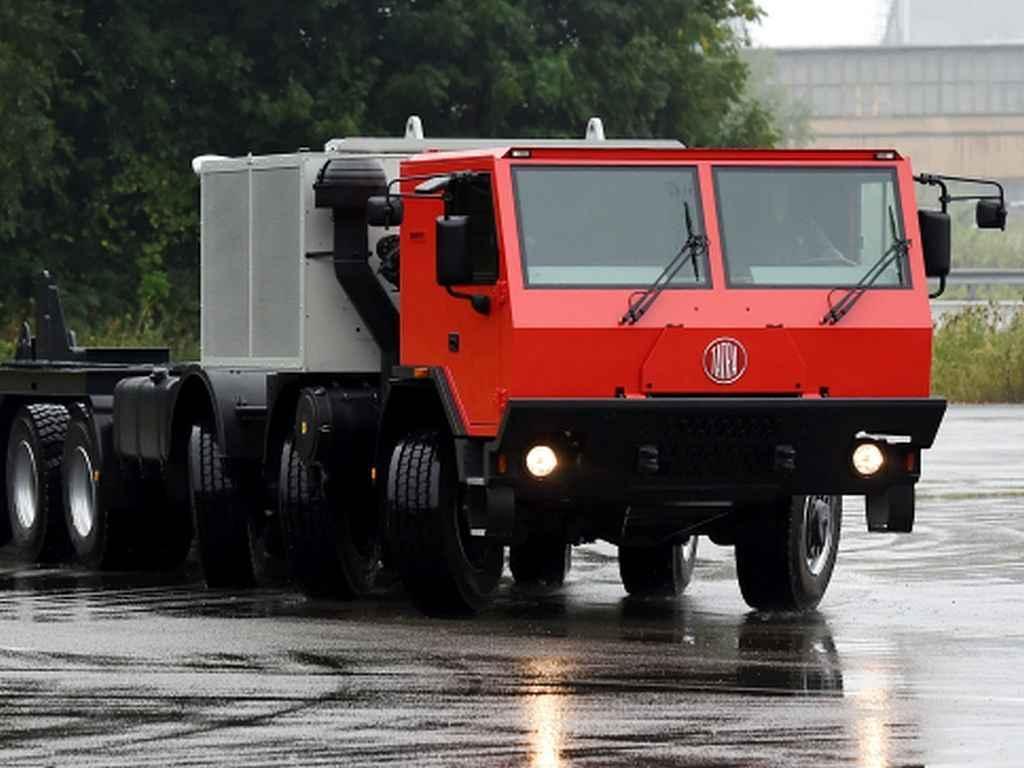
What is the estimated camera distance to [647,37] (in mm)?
49281

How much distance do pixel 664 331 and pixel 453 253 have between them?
1083 millimetres

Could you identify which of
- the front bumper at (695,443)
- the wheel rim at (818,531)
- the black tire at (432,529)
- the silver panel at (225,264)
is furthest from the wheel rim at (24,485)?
the front bumper at (695,443)

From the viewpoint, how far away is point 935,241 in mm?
16766

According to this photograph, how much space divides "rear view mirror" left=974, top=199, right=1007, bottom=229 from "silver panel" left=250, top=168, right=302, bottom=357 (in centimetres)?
→ 378

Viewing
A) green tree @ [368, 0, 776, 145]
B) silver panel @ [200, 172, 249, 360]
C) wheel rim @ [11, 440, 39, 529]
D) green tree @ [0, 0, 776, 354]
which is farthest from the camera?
green tree @ [368, 0, 776, 145]

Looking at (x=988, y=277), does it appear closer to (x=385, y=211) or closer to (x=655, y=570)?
(x=655, y=570)

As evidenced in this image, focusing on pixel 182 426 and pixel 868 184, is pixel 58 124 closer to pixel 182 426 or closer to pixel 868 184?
pixel 182 426

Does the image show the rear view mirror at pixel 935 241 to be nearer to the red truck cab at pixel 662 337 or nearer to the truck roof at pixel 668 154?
the red truck cab at pixel 662 337

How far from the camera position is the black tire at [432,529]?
16.4 meters

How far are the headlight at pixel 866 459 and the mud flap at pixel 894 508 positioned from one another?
221 millimetres

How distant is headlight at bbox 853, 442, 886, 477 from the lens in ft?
53.7

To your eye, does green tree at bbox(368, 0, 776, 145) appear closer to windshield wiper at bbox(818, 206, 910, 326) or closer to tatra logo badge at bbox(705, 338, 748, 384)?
windshield wiper at bbox(818, 206, 910, 326)

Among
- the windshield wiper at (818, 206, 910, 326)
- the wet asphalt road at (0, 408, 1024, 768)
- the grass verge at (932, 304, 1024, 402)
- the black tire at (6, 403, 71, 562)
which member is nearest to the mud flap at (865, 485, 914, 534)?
the wet asphalt road at (0, 408, 1024, 768)

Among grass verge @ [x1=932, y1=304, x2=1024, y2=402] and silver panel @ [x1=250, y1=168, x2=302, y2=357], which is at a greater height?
silver panel @ [x1=250, y1=168, x2=302, y2=357]
